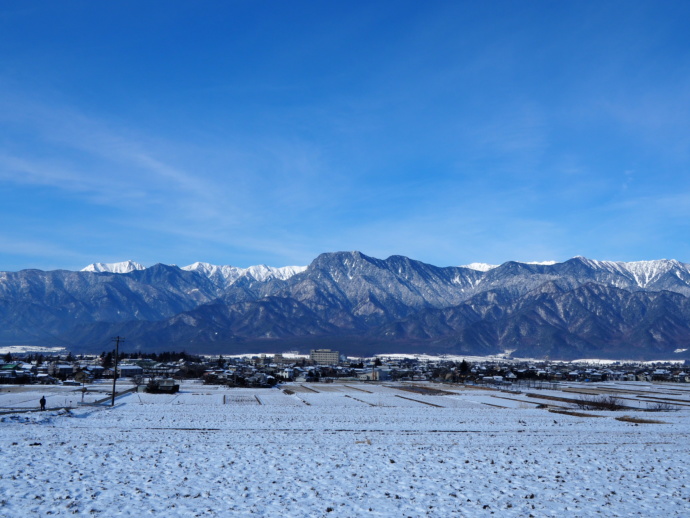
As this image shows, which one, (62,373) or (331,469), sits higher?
(331,469)

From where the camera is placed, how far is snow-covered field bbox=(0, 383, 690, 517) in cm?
1518

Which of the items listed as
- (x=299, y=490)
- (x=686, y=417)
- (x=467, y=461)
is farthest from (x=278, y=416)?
(x=686, y=417)

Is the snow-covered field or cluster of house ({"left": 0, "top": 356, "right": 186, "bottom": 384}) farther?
cluster of house ({"left": 0, "top": 356, "right": 186, "bottom": 384})

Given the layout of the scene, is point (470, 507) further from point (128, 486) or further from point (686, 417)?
point (686, 417)

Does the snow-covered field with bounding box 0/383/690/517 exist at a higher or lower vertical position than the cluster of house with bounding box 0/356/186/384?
higher

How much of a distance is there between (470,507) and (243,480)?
22.9 ft

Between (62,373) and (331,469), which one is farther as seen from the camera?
(62,373)

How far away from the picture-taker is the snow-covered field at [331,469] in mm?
15180

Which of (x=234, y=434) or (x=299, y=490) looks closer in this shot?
(x=299, y=490)

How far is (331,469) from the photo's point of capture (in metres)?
19.8

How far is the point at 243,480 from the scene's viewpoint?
17.7 meters

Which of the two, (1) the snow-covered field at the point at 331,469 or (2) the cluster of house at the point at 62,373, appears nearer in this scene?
(1) the snow-covered field at the point at 331,469

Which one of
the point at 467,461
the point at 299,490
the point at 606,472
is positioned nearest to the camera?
the point at 299,490

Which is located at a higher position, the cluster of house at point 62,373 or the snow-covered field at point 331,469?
the snow-covered field at point 331,469
